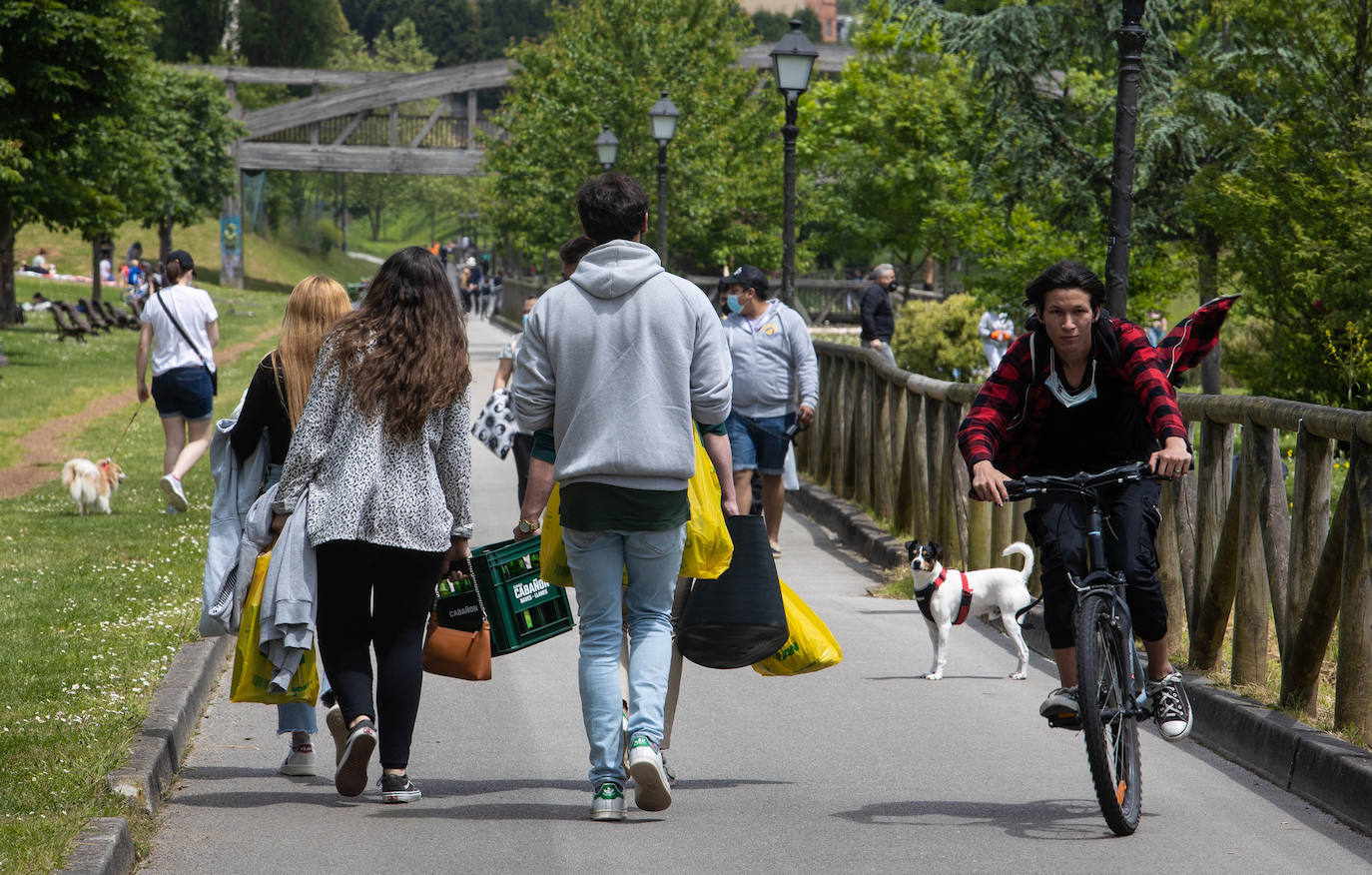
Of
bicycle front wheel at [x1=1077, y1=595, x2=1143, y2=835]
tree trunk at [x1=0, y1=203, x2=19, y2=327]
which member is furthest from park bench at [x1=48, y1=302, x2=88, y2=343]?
bicycle front wheel at [x1=1077, y1=595, x2=1143, y2=835]

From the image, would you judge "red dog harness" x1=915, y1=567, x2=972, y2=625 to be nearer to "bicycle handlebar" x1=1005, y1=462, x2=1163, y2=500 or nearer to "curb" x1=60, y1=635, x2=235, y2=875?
"bicycle handlebar" x1=1005, y1=462, x2=1163, y2=500

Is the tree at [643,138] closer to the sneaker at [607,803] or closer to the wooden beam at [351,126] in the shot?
the wooden beam at [351,126]

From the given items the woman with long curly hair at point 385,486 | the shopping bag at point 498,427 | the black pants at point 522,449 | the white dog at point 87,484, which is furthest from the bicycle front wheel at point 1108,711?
the white dog at point 87,484

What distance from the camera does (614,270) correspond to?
5.10 m

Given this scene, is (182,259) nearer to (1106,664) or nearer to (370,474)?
(370,474)

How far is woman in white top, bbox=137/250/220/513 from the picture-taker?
1232 cm

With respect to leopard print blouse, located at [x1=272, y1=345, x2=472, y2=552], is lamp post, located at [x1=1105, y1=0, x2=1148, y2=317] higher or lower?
higher

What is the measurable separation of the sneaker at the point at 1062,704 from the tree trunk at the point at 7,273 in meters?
32.7

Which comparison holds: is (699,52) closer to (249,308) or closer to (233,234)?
(249,308)

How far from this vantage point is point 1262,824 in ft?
17.4

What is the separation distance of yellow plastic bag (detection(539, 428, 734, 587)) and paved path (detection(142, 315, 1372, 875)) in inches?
29.9

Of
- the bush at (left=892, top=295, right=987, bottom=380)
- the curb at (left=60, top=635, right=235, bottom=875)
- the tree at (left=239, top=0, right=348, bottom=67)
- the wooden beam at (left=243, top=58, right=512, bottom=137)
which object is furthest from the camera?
the tree at (left=239, top=0, right=348, bottom=67)

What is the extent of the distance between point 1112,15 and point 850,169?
17.4 m

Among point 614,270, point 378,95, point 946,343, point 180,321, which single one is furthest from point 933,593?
point 378,95
